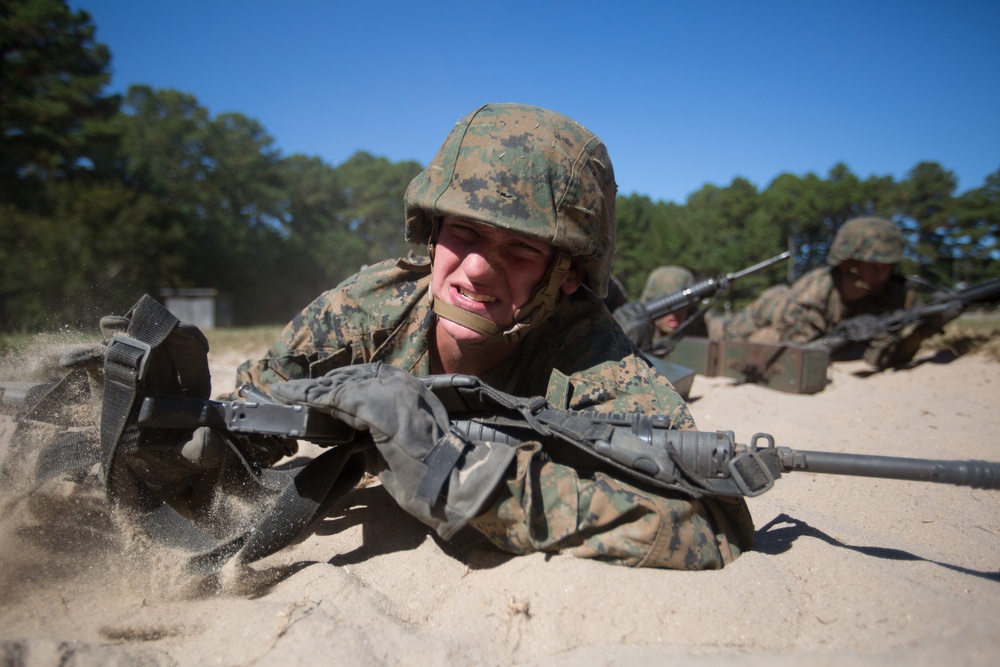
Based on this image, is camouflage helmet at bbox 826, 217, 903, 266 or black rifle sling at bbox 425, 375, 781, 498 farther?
camouflage helmet at bbox 826, 217, 903, 266

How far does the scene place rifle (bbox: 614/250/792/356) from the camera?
6.32 meters

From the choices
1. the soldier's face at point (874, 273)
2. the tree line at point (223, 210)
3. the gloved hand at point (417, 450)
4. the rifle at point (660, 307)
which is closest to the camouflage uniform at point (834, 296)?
→ the soldier's face at point (874, 273)

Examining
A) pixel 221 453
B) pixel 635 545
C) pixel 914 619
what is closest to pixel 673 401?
pixel 635 545

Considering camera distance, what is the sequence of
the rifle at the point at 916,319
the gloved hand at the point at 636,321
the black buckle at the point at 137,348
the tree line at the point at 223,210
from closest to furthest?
the black buckle at the point at 137,348 → the gloved hand at the point at 636,321 → the rifle at the point at 916,319 → the tree line at the point at 223,210

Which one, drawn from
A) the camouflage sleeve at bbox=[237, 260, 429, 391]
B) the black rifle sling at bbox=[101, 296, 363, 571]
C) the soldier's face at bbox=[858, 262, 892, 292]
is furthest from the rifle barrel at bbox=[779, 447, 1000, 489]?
the soldier's face at bbox=[858, 262, 892, 292]

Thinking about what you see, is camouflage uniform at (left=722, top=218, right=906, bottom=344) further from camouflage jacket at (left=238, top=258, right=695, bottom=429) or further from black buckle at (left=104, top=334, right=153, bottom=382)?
black buckle at (left=104, top=334, right=153, bottom=382)

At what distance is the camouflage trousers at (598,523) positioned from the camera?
6.25ft

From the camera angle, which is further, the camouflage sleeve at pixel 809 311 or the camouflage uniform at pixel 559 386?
the camouflage sleeve at pixel 809 311

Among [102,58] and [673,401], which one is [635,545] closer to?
[673,401]

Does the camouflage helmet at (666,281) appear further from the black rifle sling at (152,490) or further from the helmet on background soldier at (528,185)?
the black rifle sling at (152,490)

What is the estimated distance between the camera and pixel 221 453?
229 cm

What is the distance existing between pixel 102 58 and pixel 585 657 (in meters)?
15.4

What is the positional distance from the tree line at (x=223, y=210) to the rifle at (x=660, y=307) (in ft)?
15.3

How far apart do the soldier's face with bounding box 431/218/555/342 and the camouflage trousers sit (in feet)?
2.42
